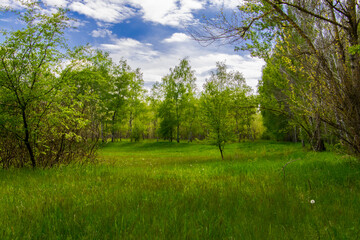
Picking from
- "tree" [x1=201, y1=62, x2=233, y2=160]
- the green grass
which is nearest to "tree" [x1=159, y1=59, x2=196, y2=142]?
"tree" [x1=201, y1=62, x2=233, y2=160]

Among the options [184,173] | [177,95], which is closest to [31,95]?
[184,173]

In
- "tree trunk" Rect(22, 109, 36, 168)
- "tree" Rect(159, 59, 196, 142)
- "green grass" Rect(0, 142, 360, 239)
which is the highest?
"tree" Rect(159, 59, 196, 142)

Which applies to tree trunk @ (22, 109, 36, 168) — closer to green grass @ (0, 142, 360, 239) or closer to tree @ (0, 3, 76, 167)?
tree @ (0, 3, 76, 167)

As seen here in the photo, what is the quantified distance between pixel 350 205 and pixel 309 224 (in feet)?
4.47

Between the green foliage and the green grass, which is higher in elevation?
the green foliage

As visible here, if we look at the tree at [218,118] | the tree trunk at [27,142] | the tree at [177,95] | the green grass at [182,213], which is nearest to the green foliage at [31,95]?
the tree trunk at [27,142]

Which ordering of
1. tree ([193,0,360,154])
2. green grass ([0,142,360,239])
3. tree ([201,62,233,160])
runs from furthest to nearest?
tree ([201,62,233,160]) → tree ([193,0,360,154]) → green grass ([0,142,360,239])

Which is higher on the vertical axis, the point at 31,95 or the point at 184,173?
the point at 31,95

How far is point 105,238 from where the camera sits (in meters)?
2.28

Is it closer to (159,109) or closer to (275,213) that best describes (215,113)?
(275,213)

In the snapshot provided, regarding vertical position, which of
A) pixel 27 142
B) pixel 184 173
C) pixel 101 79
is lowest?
pixel 184 173

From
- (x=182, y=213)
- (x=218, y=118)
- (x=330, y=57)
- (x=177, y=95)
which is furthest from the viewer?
(x=177, y=95)

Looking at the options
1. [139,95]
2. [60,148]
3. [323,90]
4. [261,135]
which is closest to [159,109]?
[139,95]

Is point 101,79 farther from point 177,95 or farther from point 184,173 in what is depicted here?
point 177,95
